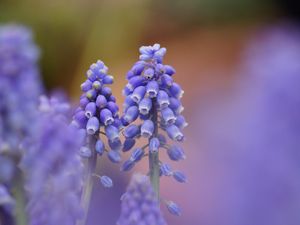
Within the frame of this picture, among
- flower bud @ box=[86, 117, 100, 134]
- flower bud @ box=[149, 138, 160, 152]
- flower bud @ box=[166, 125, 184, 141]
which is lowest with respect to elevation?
flower bud @ box=[149, 138, 160, 152]

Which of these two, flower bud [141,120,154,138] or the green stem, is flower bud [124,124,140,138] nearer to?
flower bud [141,120,154,138]

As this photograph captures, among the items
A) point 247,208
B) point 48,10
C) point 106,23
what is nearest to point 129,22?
point 106,23

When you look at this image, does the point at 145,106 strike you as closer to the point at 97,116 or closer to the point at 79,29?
the point at 97,116

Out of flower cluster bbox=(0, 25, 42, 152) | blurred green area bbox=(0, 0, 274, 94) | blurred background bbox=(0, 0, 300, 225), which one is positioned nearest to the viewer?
flower cluster bbox=(0, 25, 42, 152)

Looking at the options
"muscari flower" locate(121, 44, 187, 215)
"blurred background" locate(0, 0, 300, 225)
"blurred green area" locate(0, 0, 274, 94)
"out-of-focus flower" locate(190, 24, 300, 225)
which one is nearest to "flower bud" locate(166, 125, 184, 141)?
"muscari flower" locate(121, 44, 187, 215)

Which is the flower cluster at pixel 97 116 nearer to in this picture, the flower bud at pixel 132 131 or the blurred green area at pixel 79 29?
the flower bud at pixel 132 131

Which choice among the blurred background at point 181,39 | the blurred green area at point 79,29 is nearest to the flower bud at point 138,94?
the blurred background at point 181,39
